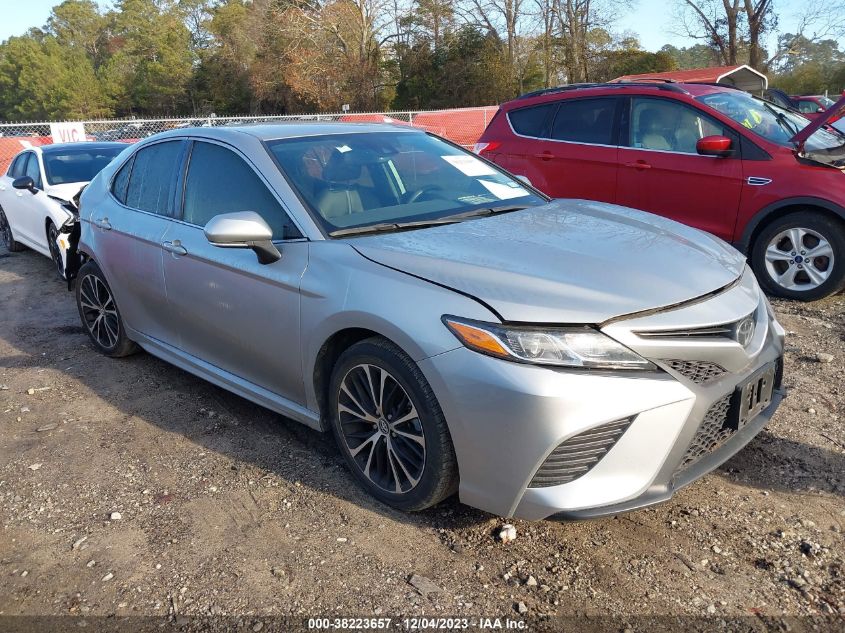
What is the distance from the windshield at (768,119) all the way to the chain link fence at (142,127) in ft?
32.0

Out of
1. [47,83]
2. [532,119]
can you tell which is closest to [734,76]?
[532,119]

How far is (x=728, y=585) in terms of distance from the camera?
98.0 inches

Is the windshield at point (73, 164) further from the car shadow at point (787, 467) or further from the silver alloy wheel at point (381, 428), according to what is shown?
the car shadow at point (787, 467)

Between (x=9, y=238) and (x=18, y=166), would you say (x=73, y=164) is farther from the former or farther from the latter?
(x=9, y=238)

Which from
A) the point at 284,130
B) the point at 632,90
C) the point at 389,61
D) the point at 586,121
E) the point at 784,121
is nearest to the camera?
the point at 284,130

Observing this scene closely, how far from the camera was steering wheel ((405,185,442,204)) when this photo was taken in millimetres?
3584

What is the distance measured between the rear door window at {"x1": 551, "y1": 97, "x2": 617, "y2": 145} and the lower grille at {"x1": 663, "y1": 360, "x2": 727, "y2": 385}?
4.56 meters

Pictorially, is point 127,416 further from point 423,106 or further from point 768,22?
point 423,106

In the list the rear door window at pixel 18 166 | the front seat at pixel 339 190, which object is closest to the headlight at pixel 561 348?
the front seat at pixel 339 190

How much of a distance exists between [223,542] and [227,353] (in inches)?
45.3

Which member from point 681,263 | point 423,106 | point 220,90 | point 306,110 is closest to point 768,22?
point 423,106

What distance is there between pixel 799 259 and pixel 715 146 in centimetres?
114

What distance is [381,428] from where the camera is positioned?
9.85 ft

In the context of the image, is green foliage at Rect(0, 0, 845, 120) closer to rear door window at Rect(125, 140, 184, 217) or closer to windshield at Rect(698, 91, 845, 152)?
windshield at Rect(698, 91, 845, 152)
